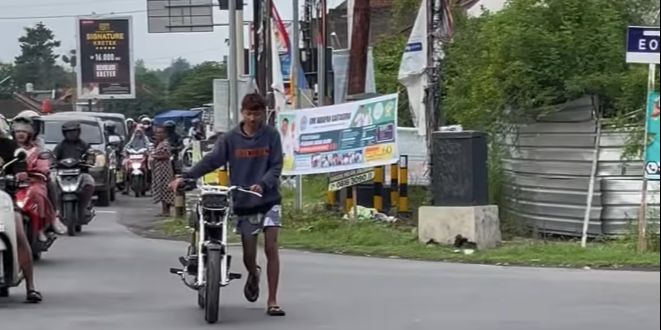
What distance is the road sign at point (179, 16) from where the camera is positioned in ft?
106

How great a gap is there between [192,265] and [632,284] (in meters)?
4.37

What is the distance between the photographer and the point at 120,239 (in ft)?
60.1

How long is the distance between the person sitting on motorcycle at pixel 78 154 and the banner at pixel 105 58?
39209 millimetres

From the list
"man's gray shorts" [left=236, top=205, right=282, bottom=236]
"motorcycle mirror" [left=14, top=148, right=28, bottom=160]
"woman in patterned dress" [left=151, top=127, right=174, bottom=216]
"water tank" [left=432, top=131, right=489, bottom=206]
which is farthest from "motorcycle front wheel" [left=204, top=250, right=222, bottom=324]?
"woman in patterned dress" [left=151, top=127, right=174, bottom=216]

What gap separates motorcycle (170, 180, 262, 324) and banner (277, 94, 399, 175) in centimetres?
773

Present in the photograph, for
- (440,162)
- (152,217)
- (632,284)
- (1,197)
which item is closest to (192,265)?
(1,197)

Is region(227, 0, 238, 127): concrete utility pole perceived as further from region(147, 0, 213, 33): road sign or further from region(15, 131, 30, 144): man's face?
region(147, 0, 213, 33): road sign

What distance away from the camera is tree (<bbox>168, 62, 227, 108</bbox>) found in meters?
62.6

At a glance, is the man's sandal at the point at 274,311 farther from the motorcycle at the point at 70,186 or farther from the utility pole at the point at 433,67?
the motorcycle at the point at 70,186

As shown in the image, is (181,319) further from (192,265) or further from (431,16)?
(431,16)

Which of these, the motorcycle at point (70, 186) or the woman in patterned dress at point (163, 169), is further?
the woman in patterned dress at point (163, 169)

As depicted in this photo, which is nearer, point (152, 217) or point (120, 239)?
point (120, 239)

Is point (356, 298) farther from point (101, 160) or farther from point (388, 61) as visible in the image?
point (388, 61)

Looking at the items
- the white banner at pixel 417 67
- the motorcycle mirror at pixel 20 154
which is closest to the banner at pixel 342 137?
the white banner at pixel 417 67
